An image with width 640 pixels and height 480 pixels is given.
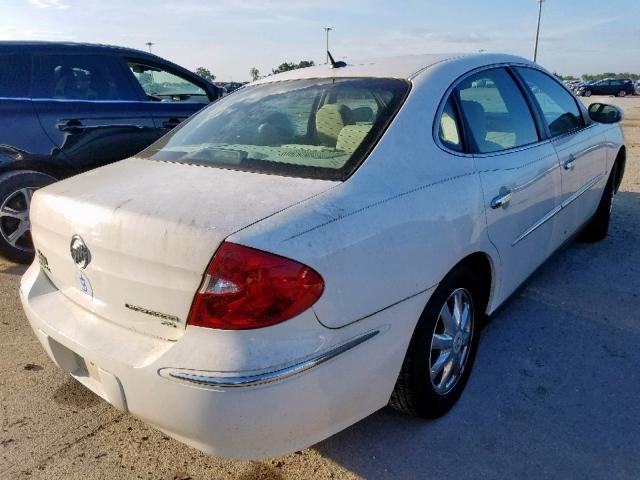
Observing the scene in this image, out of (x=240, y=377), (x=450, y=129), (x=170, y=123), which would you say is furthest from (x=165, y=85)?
(x=240, y=377)

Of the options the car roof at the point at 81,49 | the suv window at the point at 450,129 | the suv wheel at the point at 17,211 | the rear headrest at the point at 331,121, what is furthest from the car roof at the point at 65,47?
the suv window at the point at 450,129

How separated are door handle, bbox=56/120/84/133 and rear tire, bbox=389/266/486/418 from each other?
11.8 feet

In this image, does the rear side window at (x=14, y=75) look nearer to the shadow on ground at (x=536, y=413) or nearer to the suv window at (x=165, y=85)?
the suv window at (x=165, y=85)

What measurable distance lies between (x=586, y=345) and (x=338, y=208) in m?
2.04

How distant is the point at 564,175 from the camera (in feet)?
11.0

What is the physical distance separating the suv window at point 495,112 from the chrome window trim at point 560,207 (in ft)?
1.47

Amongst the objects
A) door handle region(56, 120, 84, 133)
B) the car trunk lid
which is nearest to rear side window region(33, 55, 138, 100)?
door handle region(56, 120, 84, 133)

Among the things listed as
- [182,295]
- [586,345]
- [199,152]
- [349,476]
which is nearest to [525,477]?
[349,476]

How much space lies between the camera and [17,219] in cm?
439

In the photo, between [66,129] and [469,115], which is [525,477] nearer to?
[469,115]

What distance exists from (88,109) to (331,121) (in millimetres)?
2995

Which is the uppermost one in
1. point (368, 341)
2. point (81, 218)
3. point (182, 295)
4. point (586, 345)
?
point (81, 218)

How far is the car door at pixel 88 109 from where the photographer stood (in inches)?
177

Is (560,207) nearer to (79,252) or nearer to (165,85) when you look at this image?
(79,252)
